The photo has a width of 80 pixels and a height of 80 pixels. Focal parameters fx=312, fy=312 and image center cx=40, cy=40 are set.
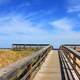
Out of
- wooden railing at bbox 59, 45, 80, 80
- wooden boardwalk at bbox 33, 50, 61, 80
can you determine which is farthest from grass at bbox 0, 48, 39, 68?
wooden railing at bbox 59, 45, 80, 80

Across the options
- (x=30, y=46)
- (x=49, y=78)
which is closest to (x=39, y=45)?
(x=30, y=46)

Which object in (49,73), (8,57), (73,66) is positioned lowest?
(49,73)

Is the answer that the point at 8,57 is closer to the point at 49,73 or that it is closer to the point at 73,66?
the point at 49,73

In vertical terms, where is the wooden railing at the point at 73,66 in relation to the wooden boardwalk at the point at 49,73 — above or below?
above

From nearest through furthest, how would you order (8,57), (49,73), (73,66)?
(73,66), (49,73), (8,57)

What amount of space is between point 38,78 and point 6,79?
7802 millimetres

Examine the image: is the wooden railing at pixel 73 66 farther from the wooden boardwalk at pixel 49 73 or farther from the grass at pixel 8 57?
the grass at pixel 8 57

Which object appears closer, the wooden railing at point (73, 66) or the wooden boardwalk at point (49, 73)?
the wooden railing at point (73, 66)

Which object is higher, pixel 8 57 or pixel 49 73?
pixel 8 57

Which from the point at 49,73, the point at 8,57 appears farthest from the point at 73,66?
the point at 8,57

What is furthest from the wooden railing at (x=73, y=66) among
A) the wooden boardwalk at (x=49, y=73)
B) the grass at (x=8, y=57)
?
the grass at (x=8, y=57)

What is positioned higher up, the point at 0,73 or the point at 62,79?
the point at 0,73

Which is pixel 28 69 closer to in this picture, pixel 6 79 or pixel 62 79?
pixel 62 79

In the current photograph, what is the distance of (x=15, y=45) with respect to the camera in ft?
188
